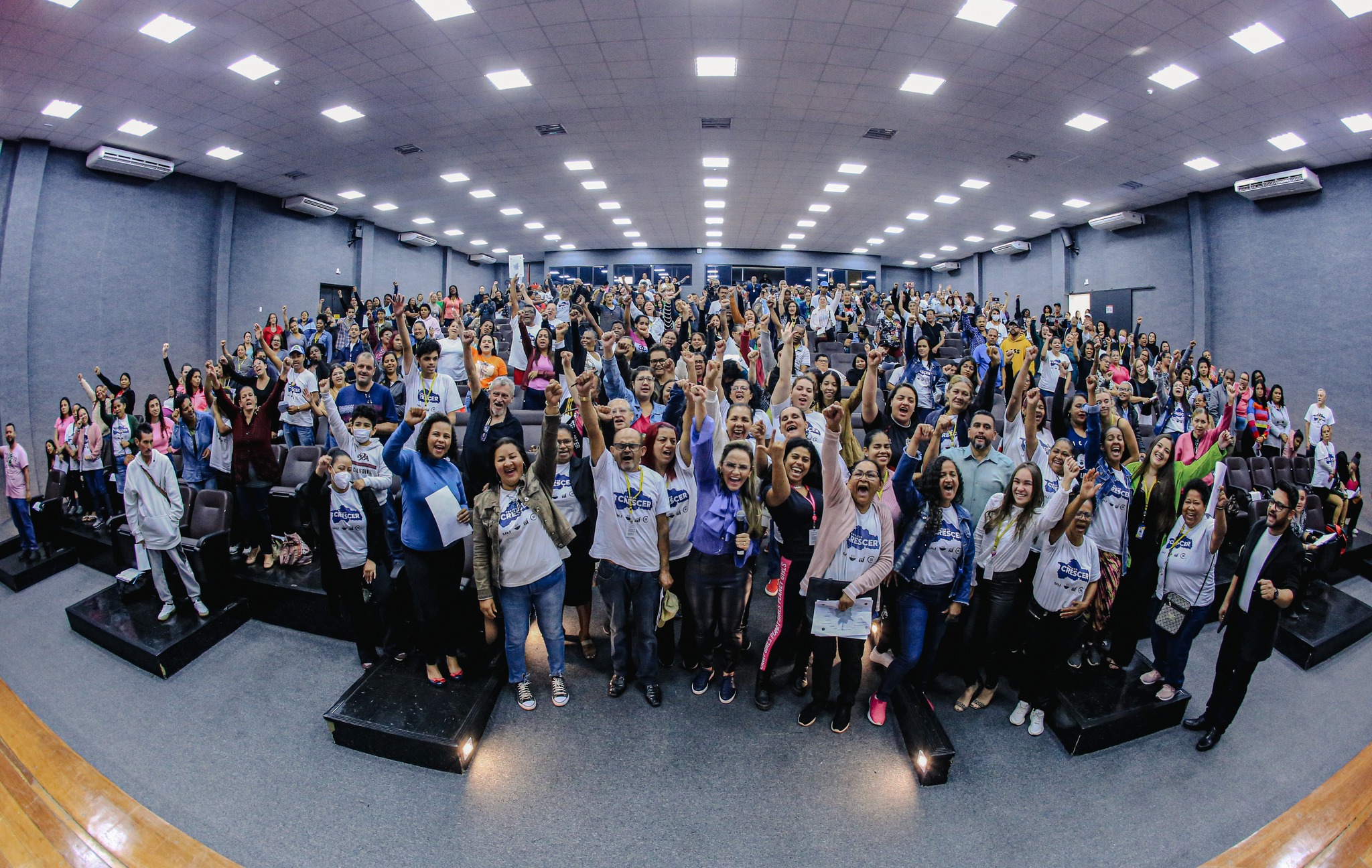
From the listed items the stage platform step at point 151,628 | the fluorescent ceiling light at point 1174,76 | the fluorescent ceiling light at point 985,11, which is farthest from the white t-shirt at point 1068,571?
the fluorescent ceiling light at point 1174,76

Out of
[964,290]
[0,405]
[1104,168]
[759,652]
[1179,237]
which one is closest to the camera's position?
[759,652]

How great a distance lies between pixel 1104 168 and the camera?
9.23m

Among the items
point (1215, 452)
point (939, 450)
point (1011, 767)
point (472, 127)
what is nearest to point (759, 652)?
point (1011, 767)

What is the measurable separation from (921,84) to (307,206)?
12.3 m

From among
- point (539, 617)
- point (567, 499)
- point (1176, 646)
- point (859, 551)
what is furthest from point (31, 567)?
point (1176, 646)

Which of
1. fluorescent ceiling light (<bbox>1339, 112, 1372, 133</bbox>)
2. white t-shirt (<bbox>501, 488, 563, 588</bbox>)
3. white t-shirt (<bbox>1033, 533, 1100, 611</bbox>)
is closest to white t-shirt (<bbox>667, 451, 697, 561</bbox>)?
white t-shirt (<bbox>501, 488, 563, 588</bbox>)

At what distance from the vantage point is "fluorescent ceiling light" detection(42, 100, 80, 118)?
6.75m

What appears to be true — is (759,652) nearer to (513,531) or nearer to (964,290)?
(513,531)

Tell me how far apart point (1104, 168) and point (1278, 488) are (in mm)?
9274

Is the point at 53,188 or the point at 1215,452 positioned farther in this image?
the point at 53,188

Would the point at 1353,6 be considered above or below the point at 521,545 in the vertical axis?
above

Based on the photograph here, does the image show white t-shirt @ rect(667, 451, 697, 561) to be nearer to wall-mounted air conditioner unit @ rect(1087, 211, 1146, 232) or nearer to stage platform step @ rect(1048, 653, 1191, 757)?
stage platform step @ rect(1048, 653, 1191, 757)

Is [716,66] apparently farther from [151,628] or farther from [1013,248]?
[1013,248]

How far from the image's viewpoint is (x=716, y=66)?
616 centimetres
